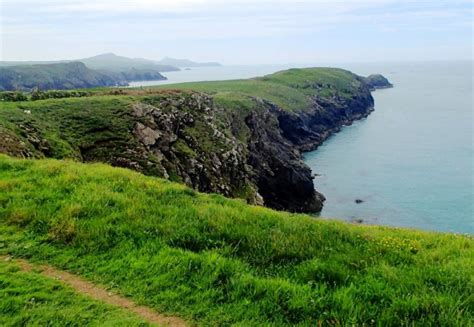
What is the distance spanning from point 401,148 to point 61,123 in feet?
297

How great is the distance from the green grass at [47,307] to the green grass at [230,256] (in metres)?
0.44

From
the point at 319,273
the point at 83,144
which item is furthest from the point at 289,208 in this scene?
the point at 319,273

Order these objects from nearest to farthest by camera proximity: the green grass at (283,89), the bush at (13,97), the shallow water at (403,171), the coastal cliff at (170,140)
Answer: the coastal cliff at (170,140) → the bush at (13,97) → the shallow water at (403,171) → the green grass at (283,89)

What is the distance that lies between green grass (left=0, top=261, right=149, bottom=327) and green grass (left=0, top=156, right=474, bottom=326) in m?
0.44

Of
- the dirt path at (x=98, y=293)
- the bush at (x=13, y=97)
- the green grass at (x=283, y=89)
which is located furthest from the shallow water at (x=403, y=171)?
the dirt path at (x=98, y=293)

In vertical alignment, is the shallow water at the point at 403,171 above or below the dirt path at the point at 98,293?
below

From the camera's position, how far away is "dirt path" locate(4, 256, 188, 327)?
8812 millimetres

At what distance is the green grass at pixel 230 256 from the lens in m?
9.17

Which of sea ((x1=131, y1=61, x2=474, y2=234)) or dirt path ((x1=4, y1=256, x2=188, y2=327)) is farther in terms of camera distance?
sea ((x1=131, y1=61, x2=474, y2=234))

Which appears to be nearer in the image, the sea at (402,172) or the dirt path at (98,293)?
the dirt path at (98,293)

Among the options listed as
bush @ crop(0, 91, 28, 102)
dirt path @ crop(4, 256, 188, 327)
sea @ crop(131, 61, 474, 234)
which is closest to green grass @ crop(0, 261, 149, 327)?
dirt path @ crop(4, 256, 188, 327)

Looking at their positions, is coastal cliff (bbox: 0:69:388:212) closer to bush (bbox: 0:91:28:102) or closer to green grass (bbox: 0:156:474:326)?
bush (bbox: 0:91:28:102)

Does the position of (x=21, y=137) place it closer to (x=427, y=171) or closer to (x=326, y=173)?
(x=326, y=173)

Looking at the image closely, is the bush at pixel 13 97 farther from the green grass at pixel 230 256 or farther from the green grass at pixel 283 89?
the green grass at pixel 283 89
